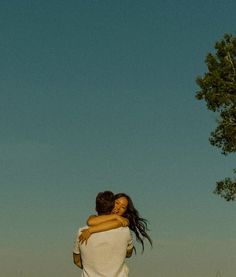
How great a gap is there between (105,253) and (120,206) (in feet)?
1.44

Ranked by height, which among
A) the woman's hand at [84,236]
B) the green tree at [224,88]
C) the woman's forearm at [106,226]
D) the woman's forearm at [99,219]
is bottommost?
the woman's hand at [84,236]

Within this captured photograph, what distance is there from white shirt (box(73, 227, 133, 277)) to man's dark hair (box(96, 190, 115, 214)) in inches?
9.5

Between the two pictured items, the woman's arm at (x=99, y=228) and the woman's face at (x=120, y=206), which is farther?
the woman's face at (x=120, y=206)

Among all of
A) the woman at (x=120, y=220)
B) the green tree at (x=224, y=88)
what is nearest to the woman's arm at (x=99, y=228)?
the woman at (x=120, y=220)

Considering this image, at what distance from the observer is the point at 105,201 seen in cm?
633

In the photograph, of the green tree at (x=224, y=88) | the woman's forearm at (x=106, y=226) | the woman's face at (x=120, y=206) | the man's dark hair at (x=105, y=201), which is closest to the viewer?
the man's dark hair at (x=105, y=201)

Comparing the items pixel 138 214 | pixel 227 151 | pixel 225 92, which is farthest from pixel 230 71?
pixel 138 214

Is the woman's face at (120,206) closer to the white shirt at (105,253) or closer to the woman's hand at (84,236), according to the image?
the white shirt at (105,253)

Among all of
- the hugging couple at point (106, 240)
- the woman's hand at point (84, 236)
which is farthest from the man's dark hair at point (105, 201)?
the woman's hand at point (84, 236)

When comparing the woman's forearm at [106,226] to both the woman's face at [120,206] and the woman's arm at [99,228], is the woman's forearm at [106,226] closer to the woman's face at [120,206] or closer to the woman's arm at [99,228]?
the woman's arm at [99,228]

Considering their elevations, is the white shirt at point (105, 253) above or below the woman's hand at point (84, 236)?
below

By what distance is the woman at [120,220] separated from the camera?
21.1 feet

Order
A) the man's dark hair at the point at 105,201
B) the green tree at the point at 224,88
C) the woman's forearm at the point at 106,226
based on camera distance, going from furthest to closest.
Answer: the green tree at the point at 224,88
the woman's forearm at the point at 106,226
the man's dark hair at the point at 105,201

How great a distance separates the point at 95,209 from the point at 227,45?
27.4 m
